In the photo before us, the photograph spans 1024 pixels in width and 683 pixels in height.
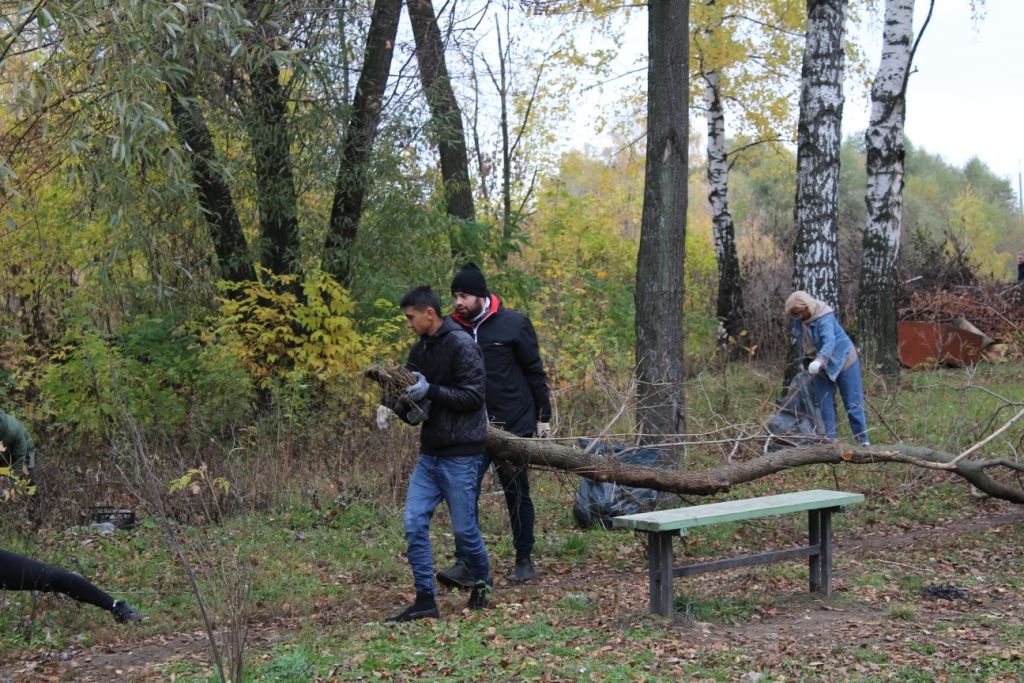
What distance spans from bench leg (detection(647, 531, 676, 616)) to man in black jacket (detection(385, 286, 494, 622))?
3.30 ft

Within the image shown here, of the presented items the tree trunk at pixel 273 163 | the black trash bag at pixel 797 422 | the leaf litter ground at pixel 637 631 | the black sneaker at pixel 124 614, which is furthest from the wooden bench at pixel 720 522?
the tree trunk at pixel 273 163

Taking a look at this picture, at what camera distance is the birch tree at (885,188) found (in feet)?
39.7

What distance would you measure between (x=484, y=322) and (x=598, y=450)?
1.27 m

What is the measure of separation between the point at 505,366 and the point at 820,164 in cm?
627

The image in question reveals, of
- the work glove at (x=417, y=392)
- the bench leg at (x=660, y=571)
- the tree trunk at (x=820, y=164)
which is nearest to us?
the work glove at (x=417, y=392)

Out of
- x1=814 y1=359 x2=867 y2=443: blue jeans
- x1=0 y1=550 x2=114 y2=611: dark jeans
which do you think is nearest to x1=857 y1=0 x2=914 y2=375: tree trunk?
x1=814 y1=359 x2=867 y2=443: blue jeans

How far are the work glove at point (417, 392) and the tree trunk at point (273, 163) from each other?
233 inches

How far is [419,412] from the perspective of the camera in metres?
5.22

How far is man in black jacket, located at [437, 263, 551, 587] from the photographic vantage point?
236 inches

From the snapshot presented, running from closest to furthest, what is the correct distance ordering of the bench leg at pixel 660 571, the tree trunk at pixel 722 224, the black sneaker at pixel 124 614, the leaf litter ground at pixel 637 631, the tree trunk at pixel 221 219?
the leaf litter ground at pixel 637 631 < the bench leg at pixel 660 571 < the black sneaker at pixel 124 614 < the tree trunk at pixel 221 219 < the tree trunk at pixel 722 224

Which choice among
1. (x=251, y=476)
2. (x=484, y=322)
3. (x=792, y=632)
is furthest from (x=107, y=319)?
(x=792, y=632)

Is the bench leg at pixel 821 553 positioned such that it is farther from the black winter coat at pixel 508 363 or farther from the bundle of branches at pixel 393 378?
the bundle of branches at pixel 393 378

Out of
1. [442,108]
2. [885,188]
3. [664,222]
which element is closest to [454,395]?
[664,222]

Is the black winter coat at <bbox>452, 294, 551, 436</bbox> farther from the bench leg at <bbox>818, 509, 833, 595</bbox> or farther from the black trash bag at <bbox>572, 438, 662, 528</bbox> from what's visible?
the bench leg at <bbox>818, 509, 833, 595</bbox>
